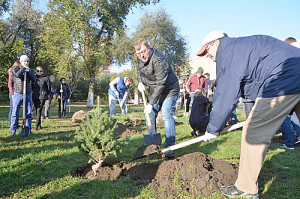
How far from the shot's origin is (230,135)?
261 inches

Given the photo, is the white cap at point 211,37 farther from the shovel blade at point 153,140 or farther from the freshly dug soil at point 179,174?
the shovel blade at point 153,140

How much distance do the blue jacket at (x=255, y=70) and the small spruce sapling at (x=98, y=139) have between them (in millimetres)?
1498

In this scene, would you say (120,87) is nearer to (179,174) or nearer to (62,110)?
(62,110)

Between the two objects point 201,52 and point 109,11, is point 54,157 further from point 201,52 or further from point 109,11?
point 109,11

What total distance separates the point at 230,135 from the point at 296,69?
4330 mm

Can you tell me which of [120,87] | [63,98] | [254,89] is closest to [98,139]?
[254,89]

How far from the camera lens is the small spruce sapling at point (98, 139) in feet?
10.9

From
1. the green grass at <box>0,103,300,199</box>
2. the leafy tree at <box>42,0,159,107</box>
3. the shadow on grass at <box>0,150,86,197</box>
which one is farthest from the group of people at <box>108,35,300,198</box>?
the leafy tree at <box>42,0,159,107</box>

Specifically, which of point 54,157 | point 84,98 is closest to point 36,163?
point 54,157

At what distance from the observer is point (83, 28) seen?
65.1ft

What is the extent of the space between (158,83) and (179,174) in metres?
1.79

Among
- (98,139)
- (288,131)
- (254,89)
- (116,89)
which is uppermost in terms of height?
(116,89)

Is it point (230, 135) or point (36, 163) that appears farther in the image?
point (230, 135)

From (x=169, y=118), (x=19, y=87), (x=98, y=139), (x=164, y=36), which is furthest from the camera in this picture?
(x=164, y=36)
